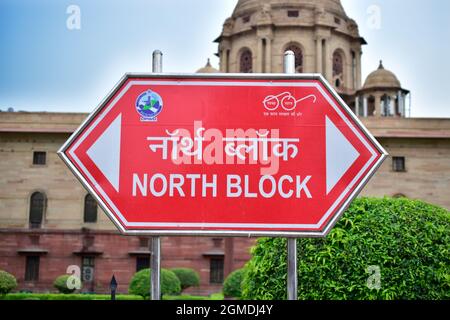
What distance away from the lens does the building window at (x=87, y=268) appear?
3083 centimetres

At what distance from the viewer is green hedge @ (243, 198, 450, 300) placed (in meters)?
6.74

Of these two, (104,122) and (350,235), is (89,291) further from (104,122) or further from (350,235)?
(104,122)

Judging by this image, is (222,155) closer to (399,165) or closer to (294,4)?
(399,165)

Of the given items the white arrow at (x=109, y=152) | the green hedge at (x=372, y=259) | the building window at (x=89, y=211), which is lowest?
the green hedge at (x=372, y=259)

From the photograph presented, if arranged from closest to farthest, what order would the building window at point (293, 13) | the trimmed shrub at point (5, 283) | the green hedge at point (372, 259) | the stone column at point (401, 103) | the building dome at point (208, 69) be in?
the green hedge at point (372, 259) < the trimmed shrub at point (5, 283) < the building dome at point (208, 69) < the stone column at point (401, 103) < the building window at point (293, 13)

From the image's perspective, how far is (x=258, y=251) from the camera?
8.05 m

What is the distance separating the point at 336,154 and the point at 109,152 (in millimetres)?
1386

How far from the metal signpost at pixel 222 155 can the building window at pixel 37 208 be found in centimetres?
2993

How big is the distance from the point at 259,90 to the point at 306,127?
0.37m

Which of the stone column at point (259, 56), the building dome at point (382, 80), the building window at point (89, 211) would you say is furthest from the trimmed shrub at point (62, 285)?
the building dome at point (382, 80)

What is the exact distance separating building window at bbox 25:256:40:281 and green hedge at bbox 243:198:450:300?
85.2ft

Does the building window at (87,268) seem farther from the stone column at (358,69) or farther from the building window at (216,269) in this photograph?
the stone column at (358,69)

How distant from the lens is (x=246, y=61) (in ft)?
143

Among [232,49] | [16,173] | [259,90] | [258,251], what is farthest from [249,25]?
[259,90]
